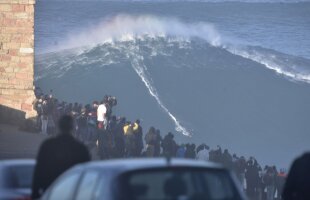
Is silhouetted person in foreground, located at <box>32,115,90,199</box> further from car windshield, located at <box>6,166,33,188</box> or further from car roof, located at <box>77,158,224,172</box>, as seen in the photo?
car roof, located at <box>77,158,224,172</box>

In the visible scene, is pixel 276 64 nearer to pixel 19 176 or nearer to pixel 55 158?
pixel 19 176

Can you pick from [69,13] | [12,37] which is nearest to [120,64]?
[69,13]

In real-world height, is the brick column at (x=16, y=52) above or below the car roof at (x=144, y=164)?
above

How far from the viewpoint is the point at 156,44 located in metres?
64.9

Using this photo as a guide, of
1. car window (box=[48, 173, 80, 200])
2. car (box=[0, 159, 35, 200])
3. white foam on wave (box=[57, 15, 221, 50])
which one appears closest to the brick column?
white foam on wave (box=[57, 15, 221, 50])

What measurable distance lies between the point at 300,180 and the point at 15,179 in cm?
359

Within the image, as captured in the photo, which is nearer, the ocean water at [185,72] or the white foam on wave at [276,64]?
the ocean water at [185,72]

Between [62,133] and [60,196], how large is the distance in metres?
2.09

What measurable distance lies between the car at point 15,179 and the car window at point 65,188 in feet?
8.02

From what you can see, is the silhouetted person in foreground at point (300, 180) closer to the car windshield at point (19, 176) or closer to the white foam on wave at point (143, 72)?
the car windshield at point (19, 176)

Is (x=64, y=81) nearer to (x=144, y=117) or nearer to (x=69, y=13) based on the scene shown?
(x=144, y=117)

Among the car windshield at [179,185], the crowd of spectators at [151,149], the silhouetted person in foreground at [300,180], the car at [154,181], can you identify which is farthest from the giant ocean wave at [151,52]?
the car windshield at [179,185]

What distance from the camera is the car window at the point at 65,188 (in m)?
10.8

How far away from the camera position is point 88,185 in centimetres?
1050
